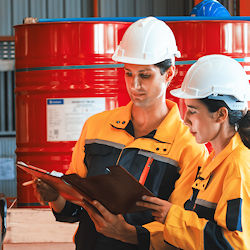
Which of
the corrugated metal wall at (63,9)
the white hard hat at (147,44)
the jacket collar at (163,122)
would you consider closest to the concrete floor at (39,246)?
the jacket collar at (163,122)

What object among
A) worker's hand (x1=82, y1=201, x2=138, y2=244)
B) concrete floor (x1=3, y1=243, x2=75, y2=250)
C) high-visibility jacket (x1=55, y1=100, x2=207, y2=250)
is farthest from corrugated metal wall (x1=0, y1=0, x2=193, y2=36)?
worker's hand (x1=82, y1=201, x2=138, y2=244)

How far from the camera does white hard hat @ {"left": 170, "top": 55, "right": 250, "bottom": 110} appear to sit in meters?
1.44

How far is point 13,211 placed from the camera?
2.86 m

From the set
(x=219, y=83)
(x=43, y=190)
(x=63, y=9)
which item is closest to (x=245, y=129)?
(x=219, y=83)

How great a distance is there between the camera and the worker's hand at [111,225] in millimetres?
1518

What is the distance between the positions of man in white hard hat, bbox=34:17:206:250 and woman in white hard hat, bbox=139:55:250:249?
142mm

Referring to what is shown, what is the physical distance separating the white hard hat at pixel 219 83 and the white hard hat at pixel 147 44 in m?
0.24

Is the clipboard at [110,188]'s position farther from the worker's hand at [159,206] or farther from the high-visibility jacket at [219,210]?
the high-visibility jacket at [219,210]

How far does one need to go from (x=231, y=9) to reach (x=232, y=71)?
6128 millimetres

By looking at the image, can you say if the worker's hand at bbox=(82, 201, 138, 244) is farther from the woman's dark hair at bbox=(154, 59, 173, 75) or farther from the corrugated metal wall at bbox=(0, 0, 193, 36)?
the corrugated metal wall at bbox=(0, 0, 193, 36)

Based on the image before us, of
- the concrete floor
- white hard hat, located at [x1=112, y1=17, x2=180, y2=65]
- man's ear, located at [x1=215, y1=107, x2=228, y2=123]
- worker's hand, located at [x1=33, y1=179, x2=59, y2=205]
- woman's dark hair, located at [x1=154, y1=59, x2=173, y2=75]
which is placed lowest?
the concrete floor

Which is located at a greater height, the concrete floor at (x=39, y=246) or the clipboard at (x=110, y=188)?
the clipboard at (x=110, y=188)

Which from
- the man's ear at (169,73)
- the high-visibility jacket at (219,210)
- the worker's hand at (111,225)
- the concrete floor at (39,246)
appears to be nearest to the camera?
the high-visibility jacket at (219,210)

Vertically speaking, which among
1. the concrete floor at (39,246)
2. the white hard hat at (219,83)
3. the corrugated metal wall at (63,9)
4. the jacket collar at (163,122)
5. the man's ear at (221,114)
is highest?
the corrugated metal wall at (63,9)
